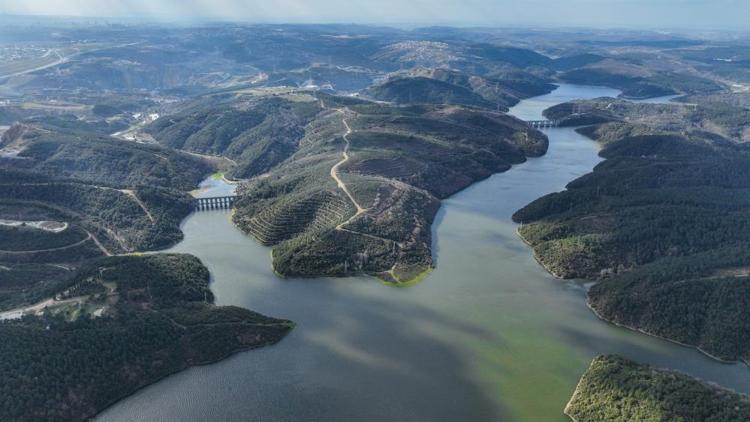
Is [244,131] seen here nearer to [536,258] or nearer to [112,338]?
[536,258]

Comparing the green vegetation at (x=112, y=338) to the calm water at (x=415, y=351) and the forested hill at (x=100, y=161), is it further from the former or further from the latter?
the forested hill at (x=100, y=161)

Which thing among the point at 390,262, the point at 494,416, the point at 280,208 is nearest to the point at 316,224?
the point at 280,208

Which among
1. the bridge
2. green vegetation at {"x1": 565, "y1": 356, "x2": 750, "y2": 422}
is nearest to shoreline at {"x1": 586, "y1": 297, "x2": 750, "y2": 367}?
green vegetation at {"x1": 565, "y1": 356, "x2": 750, "y2": 422}

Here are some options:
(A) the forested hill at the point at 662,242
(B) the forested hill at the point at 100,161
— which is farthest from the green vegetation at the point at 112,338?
(B) the forested hill at the point at 100,161

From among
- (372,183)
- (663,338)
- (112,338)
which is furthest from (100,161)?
(663,338)

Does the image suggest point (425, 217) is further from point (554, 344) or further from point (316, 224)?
point (554, 344)

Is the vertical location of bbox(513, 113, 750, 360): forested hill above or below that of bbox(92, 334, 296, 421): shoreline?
above

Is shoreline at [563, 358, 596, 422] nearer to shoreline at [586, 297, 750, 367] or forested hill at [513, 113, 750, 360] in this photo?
shoreline at [586, 297, 750, 367]
